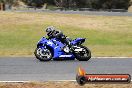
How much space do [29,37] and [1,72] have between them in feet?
53.6

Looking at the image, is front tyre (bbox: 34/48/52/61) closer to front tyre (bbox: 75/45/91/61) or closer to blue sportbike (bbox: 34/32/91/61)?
blue sportbike (bbox: 34/32/91/61)

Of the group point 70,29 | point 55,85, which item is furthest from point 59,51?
point 70,29

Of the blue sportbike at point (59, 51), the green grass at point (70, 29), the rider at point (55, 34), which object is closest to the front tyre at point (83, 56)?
the blue sportbike at point (59, 51)

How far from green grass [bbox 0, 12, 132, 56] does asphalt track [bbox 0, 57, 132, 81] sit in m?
8.47

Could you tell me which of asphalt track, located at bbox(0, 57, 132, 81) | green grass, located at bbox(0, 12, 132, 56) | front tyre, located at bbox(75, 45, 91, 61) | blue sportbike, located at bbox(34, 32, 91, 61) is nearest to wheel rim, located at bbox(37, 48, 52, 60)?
blue sportbike, located at bbox(34, 32, 91, 61)

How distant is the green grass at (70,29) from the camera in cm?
2723

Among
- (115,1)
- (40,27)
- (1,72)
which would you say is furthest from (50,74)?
(115,1)

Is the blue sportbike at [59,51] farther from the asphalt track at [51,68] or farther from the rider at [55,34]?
the asphalt track at [51,68]

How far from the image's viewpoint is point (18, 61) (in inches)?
627

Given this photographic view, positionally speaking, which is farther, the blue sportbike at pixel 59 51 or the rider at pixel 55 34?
the rider at pixel 55 34

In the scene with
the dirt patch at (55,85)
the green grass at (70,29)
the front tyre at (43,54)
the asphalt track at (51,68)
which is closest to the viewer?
the dirt patch at (55,85)

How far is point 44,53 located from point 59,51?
53 centimetres

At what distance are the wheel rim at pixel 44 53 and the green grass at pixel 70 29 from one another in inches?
331

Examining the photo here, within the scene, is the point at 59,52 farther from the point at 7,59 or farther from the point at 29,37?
the point at 29,37
